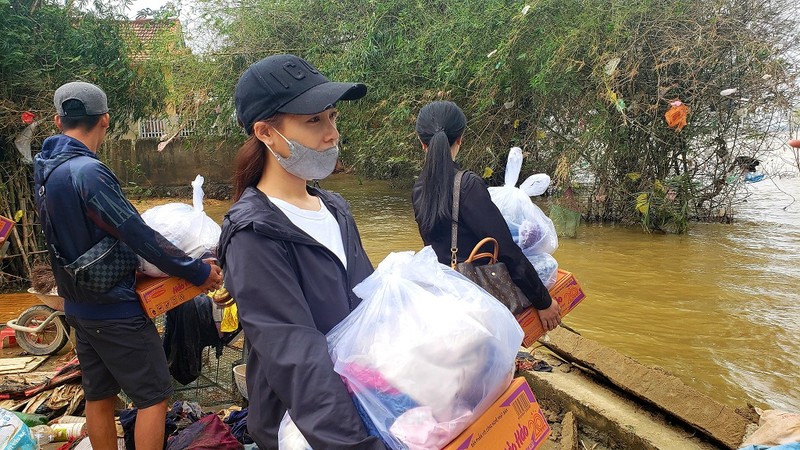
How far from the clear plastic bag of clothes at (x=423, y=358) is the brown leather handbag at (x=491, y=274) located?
1317 mm

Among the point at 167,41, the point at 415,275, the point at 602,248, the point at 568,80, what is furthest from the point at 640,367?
the point at 167,41

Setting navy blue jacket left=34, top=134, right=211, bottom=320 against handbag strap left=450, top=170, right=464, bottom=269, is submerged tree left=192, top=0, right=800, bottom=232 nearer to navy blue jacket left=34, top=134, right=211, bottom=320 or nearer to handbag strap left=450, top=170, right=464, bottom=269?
handbag strap left=450, top=170, right=464, bottom=269

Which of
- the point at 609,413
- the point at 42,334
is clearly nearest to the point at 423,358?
the point at 609,413

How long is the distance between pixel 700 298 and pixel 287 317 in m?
6.71

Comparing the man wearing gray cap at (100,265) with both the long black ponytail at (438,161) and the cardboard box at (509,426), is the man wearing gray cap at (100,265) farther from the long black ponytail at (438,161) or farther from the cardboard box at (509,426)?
the cardboard box at (509,426)

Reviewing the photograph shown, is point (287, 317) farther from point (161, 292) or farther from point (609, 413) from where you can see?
point (609, 413)

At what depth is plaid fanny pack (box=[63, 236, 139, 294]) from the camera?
8.57 ft

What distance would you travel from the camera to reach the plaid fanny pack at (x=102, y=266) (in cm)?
261

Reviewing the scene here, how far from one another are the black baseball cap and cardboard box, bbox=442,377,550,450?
0.86 meters

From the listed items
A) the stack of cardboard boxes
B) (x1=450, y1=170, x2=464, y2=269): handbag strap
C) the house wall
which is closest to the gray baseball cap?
(x1=450, y1=170, x2=464, y2=269): handbag strap

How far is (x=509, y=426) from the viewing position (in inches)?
53.9

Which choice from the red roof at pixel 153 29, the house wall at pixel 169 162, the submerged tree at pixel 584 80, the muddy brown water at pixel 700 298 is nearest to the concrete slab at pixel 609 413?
the muddy brown water at pixel 700 298

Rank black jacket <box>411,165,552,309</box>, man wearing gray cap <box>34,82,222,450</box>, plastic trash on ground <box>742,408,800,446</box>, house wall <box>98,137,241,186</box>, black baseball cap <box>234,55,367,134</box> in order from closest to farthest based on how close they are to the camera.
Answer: black baseball cap <box>234,55,367,134</box> → plastic trash on ground <box>742,408,800,446</box> → man wearing gray cap <box>34,82,222,450</box> → black jacket <box>411,165,552,309</box> → house wall <box>98,137,241,186</box>

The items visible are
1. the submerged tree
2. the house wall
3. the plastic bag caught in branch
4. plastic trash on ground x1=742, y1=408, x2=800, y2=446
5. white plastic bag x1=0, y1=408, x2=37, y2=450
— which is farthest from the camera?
the house wall
